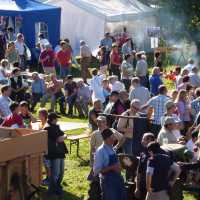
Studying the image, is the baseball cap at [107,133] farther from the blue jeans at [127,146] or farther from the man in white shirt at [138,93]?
the man in white shirt at [138,93]

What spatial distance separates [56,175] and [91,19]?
20.1 m

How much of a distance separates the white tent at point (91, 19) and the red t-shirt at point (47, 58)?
7.30 meters

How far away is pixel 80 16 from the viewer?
3412 centimetres

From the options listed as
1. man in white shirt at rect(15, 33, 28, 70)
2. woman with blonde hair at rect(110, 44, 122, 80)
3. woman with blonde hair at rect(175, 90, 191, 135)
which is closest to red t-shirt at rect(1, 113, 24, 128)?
woman with blonde hair at rect(175, 90, 191, 135)

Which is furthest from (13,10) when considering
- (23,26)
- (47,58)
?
(47,58)

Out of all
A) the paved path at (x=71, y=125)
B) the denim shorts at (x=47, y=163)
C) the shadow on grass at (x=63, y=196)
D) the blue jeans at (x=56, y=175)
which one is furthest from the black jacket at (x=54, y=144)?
the paved path at (x=71, y=125)

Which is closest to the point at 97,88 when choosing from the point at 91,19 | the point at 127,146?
the point at 127,146

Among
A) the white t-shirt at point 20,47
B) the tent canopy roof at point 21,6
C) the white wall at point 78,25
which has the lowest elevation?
the white t-shirt at point 20,47

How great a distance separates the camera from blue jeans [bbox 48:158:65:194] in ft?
46.6

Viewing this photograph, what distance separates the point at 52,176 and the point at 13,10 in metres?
16.8

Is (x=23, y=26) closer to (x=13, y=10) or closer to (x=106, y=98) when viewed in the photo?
(x=13, y=10)

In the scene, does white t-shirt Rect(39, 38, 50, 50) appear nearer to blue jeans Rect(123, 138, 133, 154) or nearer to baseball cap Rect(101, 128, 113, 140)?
blue jeans Rect(123, 138, 133, 154)

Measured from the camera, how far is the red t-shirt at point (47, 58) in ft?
87.2

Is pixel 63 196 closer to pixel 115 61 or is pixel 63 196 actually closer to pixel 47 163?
pixel 47 163
